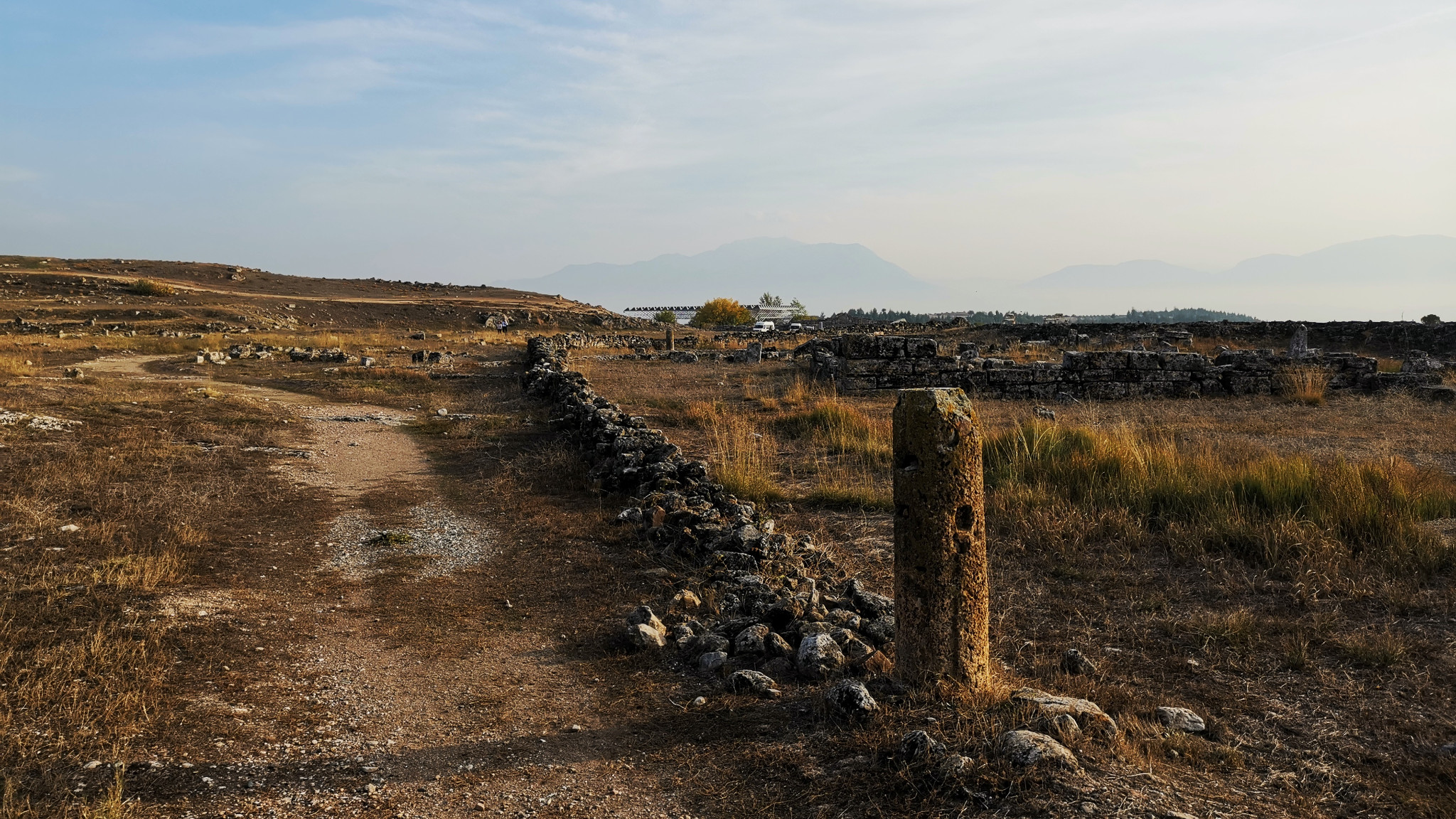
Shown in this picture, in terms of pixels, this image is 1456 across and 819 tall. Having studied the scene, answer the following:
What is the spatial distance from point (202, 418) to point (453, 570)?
951cm

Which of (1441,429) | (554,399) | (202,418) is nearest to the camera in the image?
(1441,429)

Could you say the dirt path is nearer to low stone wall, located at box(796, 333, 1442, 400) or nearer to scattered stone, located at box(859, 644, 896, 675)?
scattered stone, located at box(859, 644, 896, 675)

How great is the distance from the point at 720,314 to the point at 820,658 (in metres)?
71.2

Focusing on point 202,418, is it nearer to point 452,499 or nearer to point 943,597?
point 452,499

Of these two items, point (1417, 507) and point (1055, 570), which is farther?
point (1417, 507)

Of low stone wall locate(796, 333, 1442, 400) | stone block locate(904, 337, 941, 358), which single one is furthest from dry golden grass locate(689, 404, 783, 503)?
stone block locate(904, 337, 941, 358)

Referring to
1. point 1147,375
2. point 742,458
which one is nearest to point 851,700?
point 742,458

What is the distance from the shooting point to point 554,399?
56.4 ft

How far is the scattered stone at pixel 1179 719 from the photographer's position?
161 inches

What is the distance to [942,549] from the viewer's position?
13.5 ft

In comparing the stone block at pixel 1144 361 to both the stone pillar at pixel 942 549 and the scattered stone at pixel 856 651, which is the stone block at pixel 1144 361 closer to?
the scattered stone at pixel 856 651

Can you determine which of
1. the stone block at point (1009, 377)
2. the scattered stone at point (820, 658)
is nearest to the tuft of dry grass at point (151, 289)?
the stone block at point (1009, 377)

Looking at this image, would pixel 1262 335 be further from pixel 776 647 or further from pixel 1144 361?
pixel 776 647

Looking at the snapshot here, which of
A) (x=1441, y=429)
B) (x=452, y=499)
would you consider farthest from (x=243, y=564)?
(x=1441, y=429)
